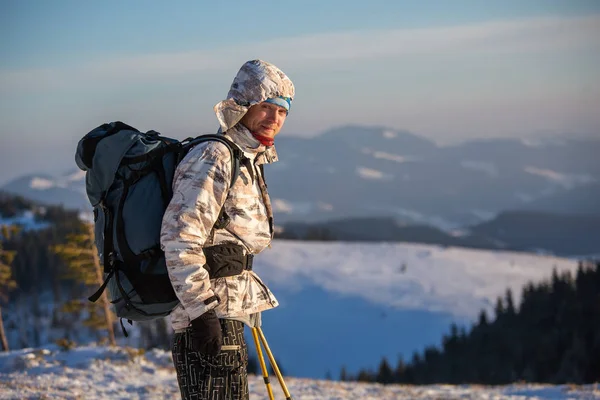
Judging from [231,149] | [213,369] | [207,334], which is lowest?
[213,369]

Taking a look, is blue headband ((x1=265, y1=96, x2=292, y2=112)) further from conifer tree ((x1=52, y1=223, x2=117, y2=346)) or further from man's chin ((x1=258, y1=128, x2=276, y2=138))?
conifer tree ((x1=52, y1=223, x2=117, y2=346))

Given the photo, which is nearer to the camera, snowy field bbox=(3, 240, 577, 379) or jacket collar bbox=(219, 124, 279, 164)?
jacket collar bbox=(219, 124, 279, 164)

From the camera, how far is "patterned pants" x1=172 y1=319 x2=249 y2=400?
4316 millimetres

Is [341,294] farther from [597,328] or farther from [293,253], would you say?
[597,328]

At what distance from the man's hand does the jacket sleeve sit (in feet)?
0.23

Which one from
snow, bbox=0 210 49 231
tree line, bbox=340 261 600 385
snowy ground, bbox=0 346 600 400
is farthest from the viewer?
snow, bbox=0 210 49 231

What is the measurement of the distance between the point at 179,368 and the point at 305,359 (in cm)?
15797

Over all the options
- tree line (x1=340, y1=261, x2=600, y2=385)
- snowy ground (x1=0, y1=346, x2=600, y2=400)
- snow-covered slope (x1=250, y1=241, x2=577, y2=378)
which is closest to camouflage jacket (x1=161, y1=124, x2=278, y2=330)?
snowy ground (x1=0, y1=346, x2=600, y2=400)

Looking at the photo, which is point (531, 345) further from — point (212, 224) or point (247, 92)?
point (212, 224)

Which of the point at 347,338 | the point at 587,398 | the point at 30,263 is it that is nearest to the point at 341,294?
the point at 347,338

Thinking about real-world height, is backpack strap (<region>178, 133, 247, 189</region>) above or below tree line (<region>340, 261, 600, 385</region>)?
above

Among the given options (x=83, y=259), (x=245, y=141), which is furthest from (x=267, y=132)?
(x=83, y=259)

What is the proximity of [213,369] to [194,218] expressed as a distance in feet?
3.32

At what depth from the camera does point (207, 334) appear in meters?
4.13
